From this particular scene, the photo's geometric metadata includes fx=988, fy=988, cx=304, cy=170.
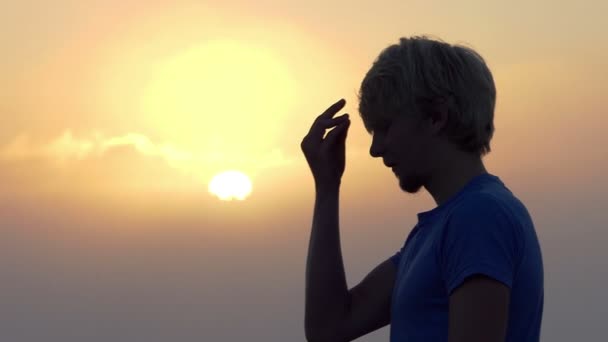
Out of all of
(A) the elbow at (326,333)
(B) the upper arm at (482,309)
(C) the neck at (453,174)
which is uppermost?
(C) the neck at (453,174)

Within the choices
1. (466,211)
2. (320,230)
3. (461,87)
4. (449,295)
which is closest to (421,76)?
(461,87)

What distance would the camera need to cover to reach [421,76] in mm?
3082

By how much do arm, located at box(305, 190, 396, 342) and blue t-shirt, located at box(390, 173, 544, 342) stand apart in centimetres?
79

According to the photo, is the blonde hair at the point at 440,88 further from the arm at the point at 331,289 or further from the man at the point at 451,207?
the arm at the point at 331,289

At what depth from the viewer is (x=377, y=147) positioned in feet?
10.4

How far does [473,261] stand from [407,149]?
547mm

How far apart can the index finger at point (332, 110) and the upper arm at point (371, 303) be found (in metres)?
0.61

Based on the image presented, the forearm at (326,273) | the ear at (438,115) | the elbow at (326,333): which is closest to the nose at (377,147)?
the ear at (438,115)

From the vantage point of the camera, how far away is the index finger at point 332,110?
3795mm

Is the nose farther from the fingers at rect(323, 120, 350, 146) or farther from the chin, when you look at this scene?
the fingers at rect(323, 120, 350, 146)

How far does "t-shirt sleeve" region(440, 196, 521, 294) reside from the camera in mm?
2666

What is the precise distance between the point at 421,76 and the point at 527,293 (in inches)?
29.3

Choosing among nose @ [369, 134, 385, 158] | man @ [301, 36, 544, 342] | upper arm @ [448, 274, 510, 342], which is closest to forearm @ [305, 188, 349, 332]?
man @ [301, 36, 544, 342]

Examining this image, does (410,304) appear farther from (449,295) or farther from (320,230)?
(320,230)
